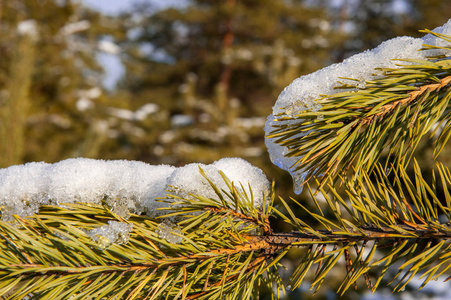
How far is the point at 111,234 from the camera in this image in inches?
16.0

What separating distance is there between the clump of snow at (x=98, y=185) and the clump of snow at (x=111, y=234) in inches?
1.3

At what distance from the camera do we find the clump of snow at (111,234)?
15.7 inches

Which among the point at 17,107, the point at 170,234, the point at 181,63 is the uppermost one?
the point at 181,63

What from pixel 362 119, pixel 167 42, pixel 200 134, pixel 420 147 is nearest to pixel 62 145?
pixel 200 134

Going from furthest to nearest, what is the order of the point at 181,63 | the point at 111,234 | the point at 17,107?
the point at 181,63 < the point at 17,107 < the point at 111,234

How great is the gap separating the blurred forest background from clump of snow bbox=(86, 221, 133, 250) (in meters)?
4.31

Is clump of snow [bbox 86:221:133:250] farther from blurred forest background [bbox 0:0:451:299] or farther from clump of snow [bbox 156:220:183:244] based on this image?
blurred forest background [bbox 0:0:451:299]

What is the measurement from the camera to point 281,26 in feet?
32.9

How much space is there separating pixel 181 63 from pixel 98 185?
32.1 ft

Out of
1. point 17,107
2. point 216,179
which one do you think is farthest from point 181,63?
point 216,179

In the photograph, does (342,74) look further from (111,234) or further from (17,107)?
(17,107)

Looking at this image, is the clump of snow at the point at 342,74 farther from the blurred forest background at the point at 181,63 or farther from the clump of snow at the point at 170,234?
the blurred forest background at the point at 181,63

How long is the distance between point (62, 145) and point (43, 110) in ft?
3.60

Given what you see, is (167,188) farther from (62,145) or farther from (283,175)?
(62,145)
